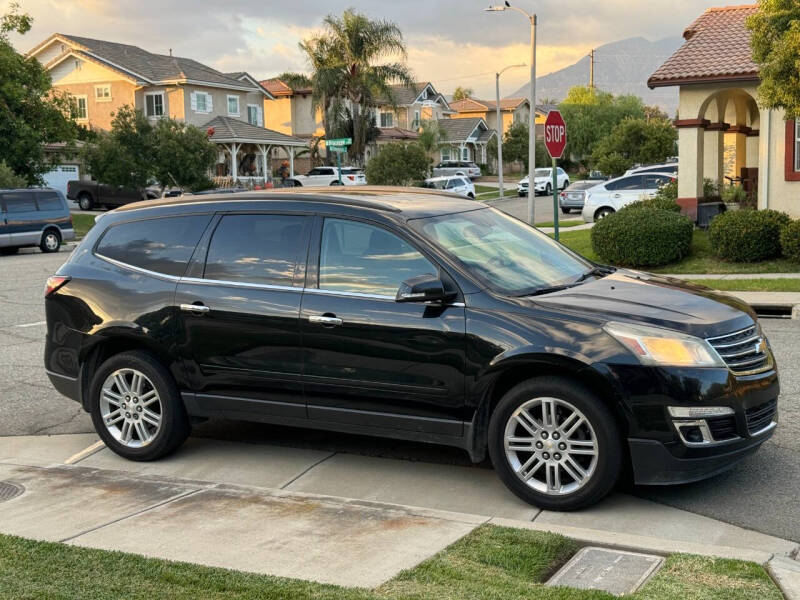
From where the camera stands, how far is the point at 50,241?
28188mm

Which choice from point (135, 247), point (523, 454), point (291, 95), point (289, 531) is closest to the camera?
point (289, 531)

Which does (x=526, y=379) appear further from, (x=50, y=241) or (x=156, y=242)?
(x=50, y=241)

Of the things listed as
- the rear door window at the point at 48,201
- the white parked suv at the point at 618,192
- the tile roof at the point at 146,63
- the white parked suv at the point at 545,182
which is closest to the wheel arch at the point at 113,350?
the rear door window at the point at 48,201

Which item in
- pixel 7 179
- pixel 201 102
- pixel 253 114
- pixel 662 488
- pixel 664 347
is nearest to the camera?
pixel 664 347

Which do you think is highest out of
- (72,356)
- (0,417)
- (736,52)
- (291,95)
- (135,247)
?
(291,95)

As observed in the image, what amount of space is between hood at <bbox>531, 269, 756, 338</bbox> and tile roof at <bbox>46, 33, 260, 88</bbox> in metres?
51.0

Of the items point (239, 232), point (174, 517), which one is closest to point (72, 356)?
point (239, 232)

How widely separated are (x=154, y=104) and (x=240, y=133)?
5.48 metres

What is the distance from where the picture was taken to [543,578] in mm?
4441

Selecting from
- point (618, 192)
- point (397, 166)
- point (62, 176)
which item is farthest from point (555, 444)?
point (62, 176)

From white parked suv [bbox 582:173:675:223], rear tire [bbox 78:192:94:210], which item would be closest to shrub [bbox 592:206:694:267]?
white parked suv [bbox 582:173:675:223]

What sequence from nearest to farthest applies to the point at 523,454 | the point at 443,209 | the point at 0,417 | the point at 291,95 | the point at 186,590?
the point at 186,590
the point at 523,454
the point at 443,209
the point at 0,417
the point at 291,95

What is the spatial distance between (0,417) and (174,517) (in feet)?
12.4

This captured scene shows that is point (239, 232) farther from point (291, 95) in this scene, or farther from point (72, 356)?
point (291, 95)
